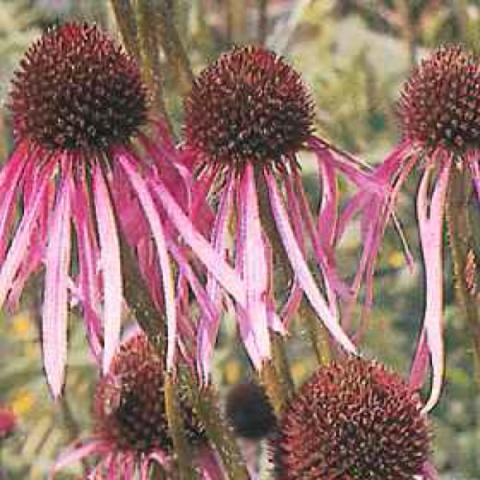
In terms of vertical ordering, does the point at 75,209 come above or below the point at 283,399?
above

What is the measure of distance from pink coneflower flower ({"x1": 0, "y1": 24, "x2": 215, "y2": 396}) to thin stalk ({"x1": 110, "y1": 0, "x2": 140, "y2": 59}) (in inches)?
1.0

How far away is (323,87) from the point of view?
2.63 metres

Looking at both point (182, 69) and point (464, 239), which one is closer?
point (464, 239)

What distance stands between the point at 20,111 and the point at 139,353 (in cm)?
27

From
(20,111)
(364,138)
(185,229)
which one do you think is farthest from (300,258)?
(364,138)

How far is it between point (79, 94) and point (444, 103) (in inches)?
13.0

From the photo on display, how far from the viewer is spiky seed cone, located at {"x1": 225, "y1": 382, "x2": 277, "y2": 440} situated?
6.39 ft

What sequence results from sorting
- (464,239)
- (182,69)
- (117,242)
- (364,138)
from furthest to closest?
(364,138) < (182,69) < (464,239) < (117,242)

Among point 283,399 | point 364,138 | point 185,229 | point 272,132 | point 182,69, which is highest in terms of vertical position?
point 364,138

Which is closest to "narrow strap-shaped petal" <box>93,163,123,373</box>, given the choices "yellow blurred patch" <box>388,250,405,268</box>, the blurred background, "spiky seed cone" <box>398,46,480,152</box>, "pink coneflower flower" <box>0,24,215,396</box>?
"pink coneflower flower" <box>0,24,215,396</box>

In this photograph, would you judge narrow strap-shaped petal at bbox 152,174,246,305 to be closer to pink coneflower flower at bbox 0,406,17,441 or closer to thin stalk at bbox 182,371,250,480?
thin stalk at bbox 182,371,250,480

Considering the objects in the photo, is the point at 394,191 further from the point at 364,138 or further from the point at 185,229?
the point at 364,138

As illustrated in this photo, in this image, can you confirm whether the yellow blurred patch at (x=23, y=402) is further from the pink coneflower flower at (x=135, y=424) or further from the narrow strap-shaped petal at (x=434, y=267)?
the narrow strap-shaped petal at (x=434, y=267)

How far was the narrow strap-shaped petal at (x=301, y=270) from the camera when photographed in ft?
3.72
